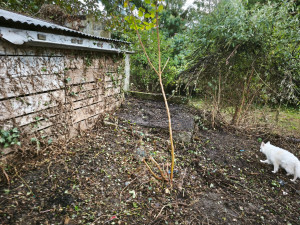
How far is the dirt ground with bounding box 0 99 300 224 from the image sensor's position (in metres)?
2.14

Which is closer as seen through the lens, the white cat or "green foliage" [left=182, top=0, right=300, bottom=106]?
the white cat

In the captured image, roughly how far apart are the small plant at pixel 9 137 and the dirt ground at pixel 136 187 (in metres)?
0.38

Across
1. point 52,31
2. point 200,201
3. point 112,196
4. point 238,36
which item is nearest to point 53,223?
point 112,196

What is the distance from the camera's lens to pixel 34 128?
2.80 meters

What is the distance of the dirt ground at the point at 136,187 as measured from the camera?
84.4 inches

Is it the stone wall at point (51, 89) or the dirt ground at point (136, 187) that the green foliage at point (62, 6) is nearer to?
the stone wall at point (51, 89)

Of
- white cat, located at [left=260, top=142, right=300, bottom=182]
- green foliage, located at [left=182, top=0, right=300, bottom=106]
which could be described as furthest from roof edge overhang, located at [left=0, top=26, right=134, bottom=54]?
white cat, located at [left=260, top=142, right=300, bottom=182]

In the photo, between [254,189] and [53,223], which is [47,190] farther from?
[254,189]

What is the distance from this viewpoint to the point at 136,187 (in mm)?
2713

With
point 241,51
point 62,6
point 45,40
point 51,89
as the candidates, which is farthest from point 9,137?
point 62,6

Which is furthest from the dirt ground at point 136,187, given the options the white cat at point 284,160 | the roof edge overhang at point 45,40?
the roof edge overhang at point 45,40

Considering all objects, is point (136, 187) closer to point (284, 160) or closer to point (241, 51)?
point (284, 160)

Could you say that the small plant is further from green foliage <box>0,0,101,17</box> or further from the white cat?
green foliage <box>0,0,101,17</box>

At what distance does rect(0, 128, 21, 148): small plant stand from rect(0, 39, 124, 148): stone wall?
2.6 inches
